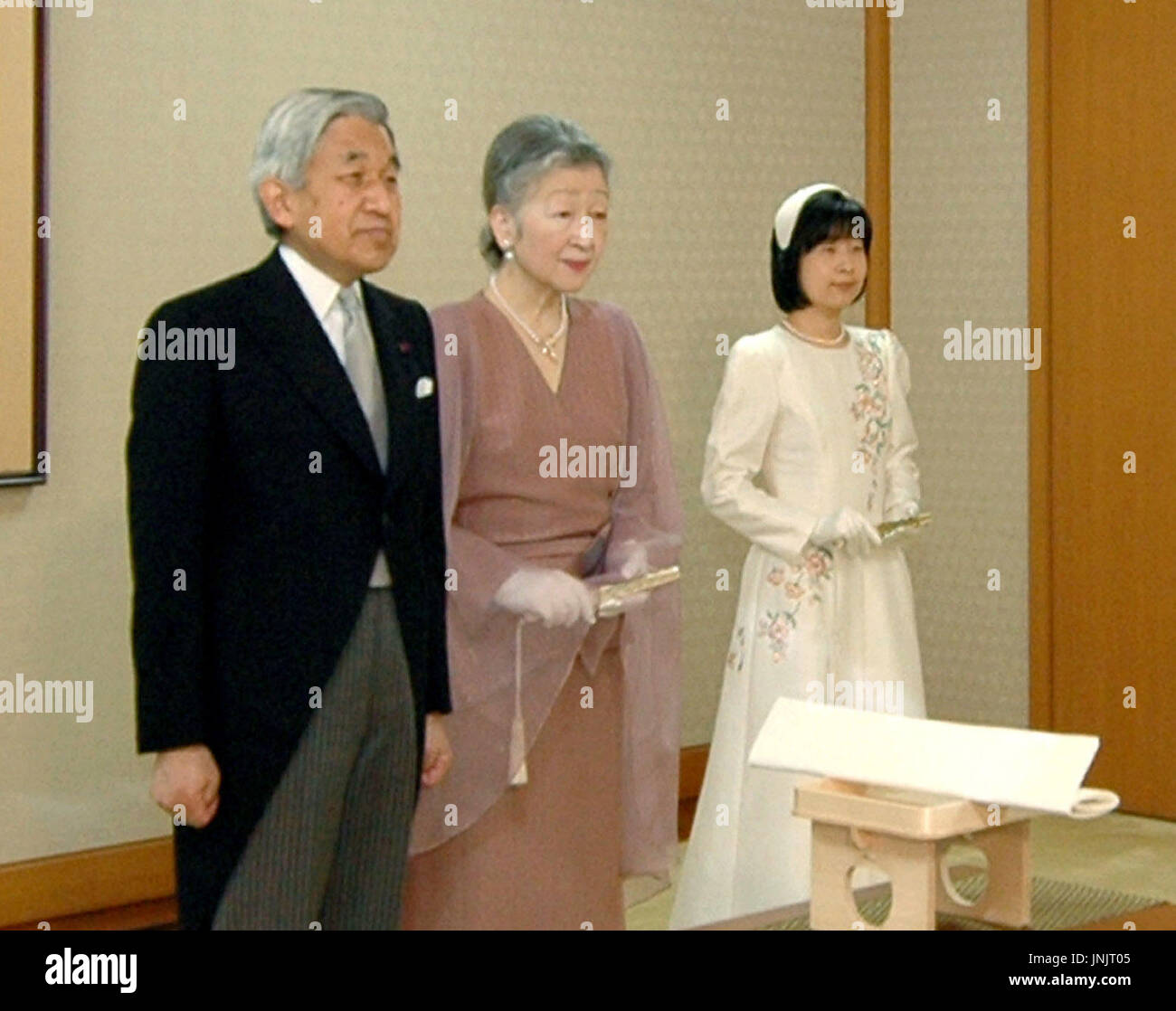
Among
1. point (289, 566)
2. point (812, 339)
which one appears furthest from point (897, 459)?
point (289, 566)

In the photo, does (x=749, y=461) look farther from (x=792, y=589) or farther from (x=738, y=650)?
(x=738, y=650)

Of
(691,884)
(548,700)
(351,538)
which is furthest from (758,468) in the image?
(351,538)

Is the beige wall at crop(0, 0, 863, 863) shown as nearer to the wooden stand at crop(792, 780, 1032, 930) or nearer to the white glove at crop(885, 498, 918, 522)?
the white glove at crop(885, 498, 918, 522)

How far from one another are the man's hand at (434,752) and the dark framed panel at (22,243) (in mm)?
1367

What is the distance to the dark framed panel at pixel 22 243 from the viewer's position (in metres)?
3.50

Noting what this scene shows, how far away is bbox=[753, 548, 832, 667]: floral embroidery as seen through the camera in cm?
372

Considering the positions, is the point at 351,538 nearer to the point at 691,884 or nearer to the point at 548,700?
the point at 548,700

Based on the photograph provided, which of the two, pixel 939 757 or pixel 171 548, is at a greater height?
pixel 171 548

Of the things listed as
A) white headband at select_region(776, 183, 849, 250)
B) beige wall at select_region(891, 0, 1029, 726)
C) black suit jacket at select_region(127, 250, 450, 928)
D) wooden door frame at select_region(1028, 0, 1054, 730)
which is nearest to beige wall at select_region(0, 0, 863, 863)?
beige wall at select_region(891, 0, 1029, 726)

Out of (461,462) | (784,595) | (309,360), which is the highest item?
(309,360)

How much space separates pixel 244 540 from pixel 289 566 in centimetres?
6

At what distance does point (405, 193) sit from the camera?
418 cm

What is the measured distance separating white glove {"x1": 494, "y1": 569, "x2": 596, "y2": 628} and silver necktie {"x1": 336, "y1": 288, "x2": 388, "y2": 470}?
17.7 inches

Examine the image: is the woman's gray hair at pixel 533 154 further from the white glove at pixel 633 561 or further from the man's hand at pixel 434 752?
the man's hand at pixel 434 752
